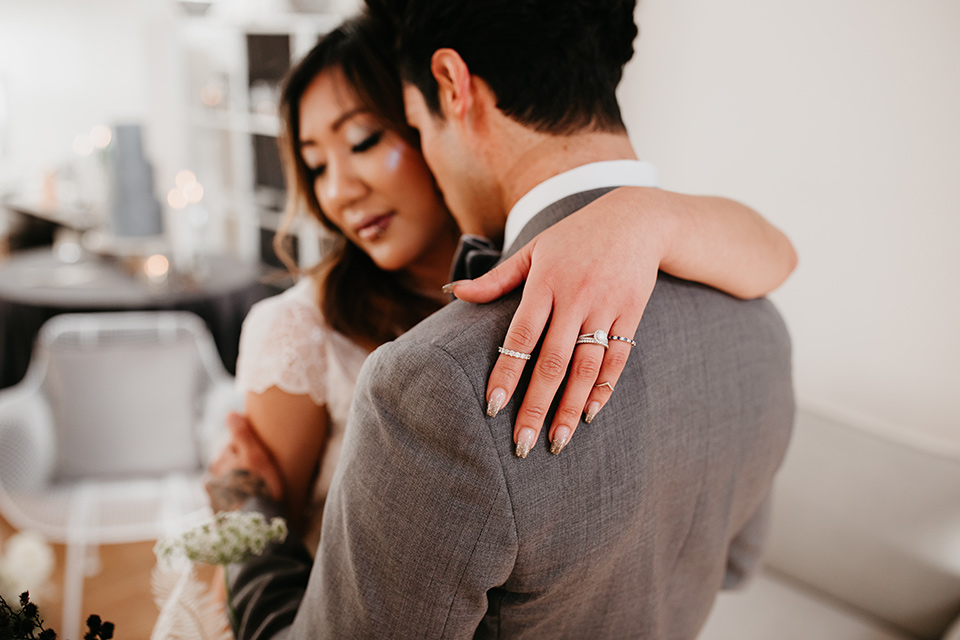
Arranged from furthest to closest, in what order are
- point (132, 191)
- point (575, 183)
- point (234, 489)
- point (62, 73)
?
1. point (62, 73)
2. point (132, 191)
3. point (234, 489)
4. point (575, 183)

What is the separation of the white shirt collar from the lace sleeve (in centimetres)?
59

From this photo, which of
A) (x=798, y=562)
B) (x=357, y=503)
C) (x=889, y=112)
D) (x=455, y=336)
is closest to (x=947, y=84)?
(x=889, y=112)

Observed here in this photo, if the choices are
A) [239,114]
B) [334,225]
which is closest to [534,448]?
[334,225]

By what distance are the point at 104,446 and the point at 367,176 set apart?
1500 millimetres

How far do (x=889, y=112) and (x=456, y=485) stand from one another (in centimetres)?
160

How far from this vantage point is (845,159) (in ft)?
5.30

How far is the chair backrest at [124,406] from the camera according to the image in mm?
1955

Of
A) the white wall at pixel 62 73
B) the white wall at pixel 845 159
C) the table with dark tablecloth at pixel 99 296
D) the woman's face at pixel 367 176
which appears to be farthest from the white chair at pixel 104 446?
the white wall at pixel 62 73

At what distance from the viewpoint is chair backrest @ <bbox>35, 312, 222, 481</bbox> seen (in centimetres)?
196

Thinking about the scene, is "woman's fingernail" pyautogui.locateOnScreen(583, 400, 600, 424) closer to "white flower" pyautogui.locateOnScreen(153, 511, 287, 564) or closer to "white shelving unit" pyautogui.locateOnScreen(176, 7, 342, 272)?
"white flower" pyautogui.locateOnScreen(153, 511, 287, 564)

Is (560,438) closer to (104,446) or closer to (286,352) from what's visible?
(286,352)

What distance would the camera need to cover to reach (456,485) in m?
0.53

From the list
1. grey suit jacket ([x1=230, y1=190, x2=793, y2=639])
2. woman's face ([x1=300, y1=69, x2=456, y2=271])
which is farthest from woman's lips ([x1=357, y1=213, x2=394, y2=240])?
grey suit jacket ([x1=230, y1=190, x2=793, y2=639])

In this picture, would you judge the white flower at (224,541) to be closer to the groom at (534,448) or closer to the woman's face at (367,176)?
the groom at (534,448)
